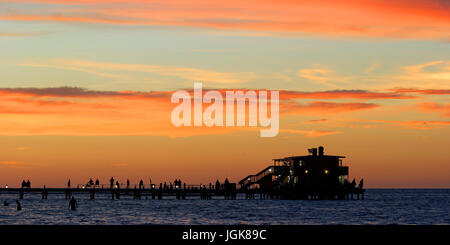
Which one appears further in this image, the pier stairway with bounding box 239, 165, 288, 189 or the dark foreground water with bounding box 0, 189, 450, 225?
the pier stairway with bounding box 239, 165, 288, 189

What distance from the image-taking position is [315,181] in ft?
432

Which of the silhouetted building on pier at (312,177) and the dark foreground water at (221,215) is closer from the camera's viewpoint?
the dark foreground water at (221,215)

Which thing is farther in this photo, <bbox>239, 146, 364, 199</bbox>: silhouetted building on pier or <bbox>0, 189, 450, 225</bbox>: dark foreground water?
<bbox>239, 146, 364, 199</bbox>: silhouetted building on pier

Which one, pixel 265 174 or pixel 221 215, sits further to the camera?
pixel 265 174

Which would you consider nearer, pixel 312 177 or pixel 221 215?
pixel 221 215
